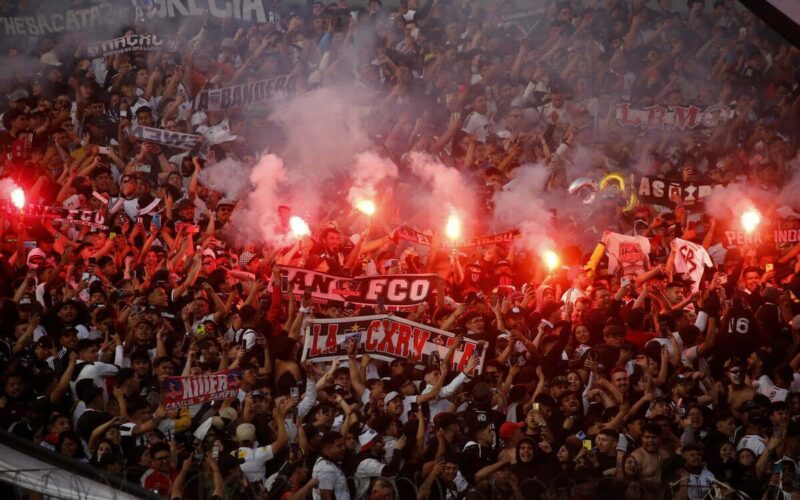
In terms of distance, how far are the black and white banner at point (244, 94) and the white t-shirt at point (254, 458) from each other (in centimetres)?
751

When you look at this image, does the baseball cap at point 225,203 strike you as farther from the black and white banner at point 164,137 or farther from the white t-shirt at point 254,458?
the white t-shirt at point 254,458

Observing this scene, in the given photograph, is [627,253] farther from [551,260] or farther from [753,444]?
[753,444]

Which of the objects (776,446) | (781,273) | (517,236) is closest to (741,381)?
(776,446)

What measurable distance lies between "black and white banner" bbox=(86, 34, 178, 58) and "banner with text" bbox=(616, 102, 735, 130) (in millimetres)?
6096

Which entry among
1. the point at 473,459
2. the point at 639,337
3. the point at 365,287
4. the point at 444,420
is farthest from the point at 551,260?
the point at 473,459

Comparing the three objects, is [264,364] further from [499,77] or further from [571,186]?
[499,77]

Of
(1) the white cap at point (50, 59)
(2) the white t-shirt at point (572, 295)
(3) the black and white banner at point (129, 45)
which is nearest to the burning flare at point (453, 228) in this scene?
(2) the white t-shirt at point (572, 295)

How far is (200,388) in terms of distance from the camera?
10312 millimetres

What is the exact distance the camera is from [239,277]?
12.8 metres

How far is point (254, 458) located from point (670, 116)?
9.07 meters

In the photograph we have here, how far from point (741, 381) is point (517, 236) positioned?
3190mm

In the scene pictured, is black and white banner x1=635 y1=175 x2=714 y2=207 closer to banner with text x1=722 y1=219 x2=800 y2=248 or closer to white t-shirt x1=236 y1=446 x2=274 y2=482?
banner with text x1=722 y1=219 x2=800 y2=248

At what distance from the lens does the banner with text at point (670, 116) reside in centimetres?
1678

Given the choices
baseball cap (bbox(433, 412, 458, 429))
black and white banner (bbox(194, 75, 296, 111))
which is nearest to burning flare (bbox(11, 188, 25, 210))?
black and white banner (bbox(194, 75, 296, 111))
